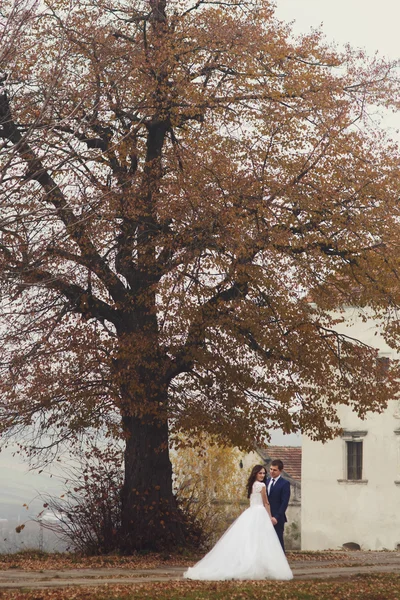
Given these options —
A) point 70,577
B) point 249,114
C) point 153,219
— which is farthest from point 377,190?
point 70,577

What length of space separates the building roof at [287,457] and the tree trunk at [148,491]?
1449 inches

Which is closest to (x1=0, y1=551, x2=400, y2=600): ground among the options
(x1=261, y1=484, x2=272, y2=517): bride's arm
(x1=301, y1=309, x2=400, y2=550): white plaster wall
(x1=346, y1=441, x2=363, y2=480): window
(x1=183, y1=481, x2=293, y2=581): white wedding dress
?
(x1=183, y1=481, x2=293, y2=581): white wedding dress

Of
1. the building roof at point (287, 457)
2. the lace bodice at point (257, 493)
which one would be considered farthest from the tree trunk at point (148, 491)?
the building roof at point (287, 457)

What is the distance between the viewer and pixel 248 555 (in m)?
14.7

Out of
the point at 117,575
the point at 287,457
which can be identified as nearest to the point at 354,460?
the point at 287,457

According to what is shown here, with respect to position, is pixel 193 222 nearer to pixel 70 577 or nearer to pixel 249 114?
pixel 249 114

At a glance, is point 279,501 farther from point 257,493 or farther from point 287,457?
point 287,457

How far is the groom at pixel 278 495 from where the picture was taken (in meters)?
15.6

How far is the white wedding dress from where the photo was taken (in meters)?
14.5

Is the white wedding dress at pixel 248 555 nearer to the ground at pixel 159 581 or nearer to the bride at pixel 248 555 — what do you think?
the bride at pixel 248 555

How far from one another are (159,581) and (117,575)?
69.5 inches

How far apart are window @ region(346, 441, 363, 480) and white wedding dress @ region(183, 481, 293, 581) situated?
3433cm

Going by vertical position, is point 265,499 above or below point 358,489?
below

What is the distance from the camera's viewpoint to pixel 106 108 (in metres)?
20.9
